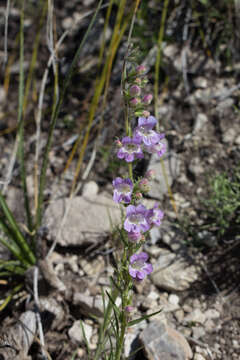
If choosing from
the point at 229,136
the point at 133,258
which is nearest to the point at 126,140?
A: the point at 133,258

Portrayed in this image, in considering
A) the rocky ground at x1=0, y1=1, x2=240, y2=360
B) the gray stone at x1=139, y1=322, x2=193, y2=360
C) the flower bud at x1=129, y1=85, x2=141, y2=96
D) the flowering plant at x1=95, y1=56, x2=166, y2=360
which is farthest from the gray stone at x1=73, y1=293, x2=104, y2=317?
the flower bud at x1=129, y1=85, x2=141, y2=96

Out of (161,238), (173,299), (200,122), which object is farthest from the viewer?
(200,122)

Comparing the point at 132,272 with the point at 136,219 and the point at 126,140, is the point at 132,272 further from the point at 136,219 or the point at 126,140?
the point at 126,140

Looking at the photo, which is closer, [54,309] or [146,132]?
[146,132]

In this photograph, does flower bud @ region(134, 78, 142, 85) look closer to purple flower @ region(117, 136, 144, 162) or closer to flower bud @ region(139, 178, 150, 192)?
purple flower @ region(117, 136, 144, 162)

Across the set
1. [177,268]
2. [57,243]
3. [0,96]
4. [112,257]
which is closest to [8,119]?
[0,96]

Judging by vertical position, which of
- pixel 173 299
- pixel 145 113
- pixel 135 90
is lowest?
pixel 173 299
